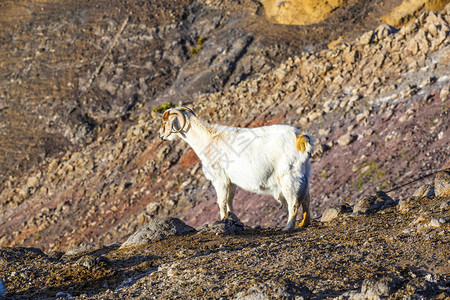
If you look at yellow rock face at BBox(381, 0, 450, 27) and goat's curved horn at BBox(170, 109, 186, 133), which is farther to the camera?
yellow rock face at BBox(381, 0, 450, 27)

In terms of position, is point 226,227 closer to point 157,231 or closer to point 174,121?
point 157,231

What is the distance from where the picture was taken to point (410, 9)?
40.6 metres

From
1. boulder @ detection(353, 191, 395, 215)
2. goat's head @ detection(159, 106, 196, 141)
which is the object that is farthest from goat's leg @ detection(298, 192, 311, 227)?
goat's head @ detection(159, 106, 196, 141)

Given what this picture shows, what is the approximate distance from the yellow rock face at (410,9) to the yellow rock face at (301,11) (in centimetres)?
621

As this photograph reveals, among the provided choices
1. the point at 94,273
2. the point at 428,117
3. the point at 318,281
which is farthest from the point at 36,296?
the point at 428,117

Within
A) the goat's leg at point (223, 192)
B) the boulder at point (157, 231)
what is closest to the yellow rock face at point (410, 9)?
the goat's leg at point (223, 192)

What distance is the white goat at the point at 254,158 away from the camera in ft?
37.3

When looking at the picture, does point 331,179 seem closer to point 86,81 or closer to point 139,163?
point 139,163

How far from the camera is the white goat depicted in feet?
37.3

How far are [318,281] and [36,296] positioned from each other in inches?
177

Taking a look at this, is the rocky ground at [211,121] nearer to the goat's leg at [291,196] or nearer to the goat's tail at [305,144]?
the goat's leg at [291,196]

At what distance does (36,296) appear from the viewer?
7.86m

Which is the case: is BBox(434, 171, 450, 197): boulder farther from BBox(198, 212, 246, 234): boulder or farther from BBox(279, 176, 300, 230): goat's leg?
BBox(198, 212, 246, 234): boulder

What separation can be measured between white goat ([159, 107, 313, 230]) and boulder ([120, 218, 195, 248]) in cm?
139
